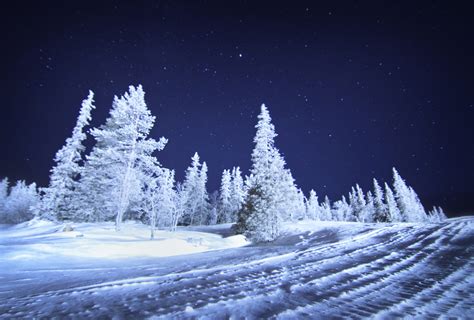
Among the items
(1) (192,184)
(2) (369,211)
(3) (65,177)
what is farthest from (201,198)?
(2) (369,211)

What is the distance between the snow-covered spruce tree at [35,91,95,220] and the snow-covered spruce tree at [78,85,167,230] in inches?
78.2

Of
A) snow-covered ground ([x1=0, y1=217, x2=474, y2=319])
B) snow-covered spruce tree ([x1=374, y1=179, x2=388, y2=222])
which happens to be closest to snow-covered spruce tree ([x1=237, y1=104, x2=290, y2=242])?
snow-covered ground ([x1=0, y1=217, x2=474, y2=319])

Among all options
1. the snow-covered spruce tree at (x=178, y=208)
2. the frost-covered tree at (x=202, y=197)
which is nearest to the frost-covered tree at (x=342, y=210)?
the frost-covered tree at (x=202, y=197)

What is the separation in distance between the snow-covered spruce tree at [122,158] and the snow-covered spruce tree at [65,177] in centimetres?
199

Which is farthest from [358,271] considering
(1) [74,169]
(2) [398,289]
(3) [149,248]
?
(1) [74,169]

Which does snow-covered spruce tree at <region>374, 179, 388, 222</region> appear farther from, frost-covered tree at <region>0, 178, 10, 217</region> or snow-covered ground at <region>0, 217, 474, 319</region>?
frost-covered tree at <region>0, 178, 10, 217</region>

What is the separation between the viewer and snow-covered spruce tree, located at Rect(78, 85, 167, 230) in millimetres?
20078

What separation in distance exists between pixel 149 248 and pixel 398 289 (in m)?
10.6

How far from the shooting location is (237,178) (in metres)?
55.5

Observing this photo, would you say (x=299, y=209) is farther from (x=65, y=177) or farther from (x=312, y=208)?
(x=65, y=177)

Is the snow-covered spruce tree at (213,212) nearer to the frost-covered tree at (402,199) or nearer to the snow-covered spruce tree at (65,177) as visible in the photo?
the snow-covered spruce tree at (65,177)

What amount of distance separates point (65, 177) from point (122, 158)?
878 cm

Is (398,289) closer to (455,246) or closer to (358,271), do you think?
(358,271)

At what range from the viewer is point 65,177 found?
80.4 feet
